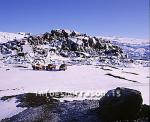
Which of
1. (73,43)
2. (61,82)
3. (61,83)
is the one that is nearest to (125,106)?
(61,83)

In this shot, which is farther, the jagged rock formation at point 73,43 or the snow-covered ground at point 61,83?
the jagged rock formation at point 73,43

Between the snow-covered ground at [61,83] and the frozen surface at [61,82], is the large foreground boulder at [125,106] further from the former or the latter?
the frozen surface at [61,82]

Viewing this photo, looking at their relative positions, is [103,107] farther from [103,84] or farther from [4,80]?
[4,80]

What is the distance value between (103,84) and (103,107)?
18.8 meters

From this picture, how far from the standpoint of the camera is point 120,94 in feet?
85.9

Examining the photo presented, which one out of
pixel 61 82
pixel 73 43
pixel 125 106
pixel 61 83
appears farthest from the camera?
pixel 73 43

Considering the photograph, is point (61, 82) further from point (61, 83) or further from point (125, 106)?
point (125, 106)

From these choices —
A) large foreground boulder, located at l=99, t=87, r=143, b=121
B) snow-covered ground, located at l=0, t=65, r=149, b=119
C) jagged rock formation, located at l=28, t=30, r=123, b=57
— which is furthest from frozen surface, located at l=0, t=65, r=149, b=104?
jagged rock formation, located at l=28, t=30, r=123, b=57

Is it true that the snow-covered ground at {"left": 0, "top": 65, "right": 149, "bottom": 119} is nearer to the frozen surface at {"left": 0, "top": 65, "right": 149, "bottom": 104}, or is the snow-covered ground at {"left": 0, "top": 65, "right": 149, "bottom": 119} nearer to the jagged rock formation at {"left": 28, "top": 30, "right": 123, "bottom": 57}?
the frozen surface at {"left": 0, "top": 65, "right": 149, "bottom": 104}

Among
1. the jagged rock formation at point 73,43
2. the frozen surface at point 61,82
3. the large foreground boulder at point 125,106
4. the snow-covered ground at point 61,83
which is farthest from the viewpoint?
the jagged rock formation at point 73,43

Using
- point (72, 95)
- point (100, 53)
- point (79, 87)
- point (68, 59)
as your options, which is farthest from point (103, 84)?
point (100, 53)

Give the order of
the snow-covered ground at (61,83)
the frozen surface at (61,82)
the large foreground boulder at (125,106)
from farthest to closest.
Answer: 1. the frozen surface at (61,82)
2. the snow-covered ground at (61,83)
3. the large foreground boulder at (125,106)

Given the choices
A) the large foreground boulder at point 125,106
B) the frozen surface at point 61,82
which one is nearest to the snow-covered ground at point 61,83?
the frozen surface at point 61,82

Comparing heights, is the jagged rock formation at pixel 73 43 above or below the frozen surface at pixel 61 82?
above
